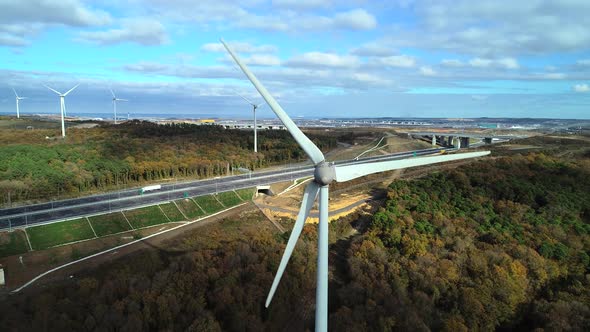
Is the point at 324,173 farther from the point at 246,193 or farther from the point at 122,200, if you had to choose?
the point at 246,193

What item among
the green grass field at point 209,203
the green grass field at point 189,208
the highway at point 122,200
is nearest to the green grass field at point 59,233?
the highway at point 122,200

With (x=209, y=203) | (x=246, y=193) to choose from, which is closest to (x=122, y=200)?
(x=209, y=203)

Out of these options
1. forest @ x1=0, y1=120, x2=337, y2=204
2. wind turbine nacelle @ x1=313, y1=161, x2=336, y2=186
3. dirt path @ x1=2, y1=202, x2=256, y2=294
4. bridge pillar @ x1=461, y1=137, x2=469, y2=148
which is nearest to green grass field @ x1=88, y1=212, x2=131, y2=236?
dirt path @ x1=2, y1=202, x2=256, y2=294

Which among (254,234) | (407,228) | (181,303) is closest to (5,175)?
(254,234)

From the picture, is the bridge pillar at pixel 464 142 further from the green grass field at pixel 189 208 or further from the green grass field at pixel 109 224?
the green grass field at pixel 109 224

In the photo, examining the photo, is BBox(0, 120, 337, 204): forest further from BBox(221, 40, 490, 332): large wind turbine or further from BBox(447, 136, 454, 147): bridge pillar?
BBox(447, 136, 454, 147): bridge pillar
